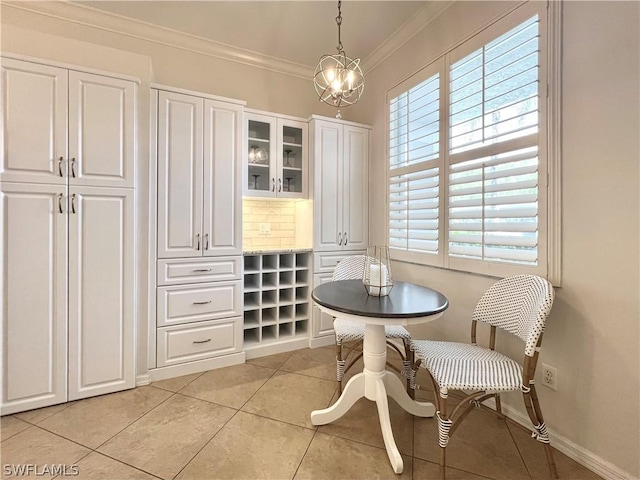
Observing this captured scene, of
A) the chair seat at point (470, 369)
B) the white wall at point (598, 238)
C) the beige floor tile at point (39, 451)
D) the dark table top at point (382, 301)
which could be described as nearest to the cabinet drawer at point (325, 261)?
the dark table top at point (382, 301)

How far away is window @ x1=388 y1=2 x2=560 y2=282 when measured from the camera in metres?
1.67

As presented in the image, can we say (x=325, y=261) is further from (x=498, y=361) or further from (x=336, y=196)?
(x=498, y=361)

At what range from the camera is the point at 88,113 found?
1946 mm

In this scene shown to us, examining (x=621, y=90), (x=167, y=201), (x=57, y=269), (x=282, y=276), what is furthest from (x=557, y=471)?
(x=57, y=269)

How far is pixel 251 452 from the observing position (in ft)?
4.99

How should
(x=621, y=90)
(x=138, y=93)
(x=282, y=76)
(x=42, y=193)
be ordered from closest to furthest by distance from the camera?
1. (x=621, y=90)
2. (x=42, y=193)
3. (x=138, y=93)
4. (x=282, y=76)

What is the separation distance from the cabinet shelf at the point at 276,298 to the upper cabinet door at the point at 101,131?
1.23 meters

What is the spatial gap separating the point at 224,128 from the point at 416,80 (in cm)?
171

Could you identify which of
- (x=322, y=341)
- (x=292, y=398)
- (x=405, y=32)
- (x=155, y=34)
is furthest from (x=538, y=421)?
(x=155, y=34)

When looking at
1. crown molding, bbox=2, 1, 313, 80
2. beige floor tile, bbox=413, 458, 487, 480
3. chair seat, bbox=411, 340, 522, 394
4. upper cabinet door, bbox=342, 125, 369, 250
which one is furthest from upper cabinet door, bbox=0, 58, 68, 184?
→ beige floor tile, bbox=413, 458, 487, 480

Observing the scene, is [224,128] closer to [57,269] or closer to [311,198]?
[311,198]

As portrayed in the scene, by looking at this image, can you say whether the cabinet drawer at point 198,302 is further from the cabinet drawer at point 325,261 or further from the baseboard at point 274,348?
the cabinet drawer at point 325,261

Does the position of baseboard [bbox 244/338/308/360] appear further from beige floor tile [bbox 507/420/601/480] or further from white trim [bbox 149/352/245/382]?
beige floor tile [bbox 507/420/601/480]

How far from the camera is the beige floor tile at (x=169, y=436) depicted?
1458mm
